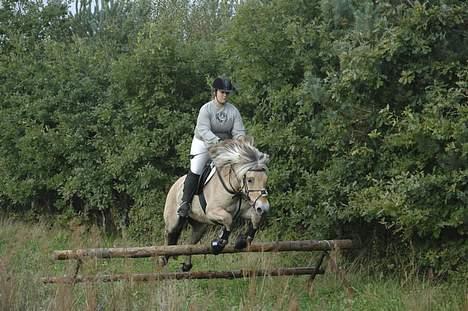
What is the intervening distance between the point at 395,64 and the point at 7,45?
1406cm

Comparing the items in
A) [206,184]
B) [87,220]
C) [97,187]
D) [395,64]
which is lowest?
[87,220]

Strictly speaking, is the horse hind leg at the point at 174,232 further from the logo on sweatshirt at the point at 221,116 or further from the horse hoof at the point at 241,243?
the horse hoof at the point at 241,243

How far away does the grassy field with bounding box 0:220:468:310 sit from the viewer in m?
6.68

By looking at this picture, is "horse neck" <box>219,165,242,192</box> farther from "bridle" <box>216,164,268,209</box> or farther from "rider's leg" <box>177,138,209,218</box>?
"rider's leg" <box>177,138,209,218</box>

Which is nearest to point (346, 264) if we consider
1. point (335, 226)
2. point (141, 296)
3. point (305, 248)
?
point (335, 226)

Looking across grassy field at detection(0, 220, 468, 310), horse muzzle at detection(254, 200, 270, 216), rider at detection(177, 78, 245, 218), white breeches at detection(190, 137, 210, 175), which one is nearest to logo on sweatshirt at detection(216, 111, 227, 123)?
rider at detection(177, 78, 245, 218)

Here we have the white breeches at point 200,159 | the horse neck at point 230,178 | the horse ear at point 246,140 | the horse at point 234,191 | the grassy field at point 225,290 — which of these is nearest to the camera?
the grassy field at point 225,290

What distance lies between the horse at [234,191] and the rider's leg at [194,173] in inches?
4.4

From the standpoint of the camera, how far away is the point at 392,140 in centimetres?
838

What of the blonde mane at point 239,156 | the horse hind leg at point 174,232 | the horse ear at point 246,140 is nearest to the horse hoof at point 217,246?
the blonde mane at point 239,156

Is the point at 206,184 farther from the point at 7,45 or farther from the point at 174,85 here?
the point at 7,45

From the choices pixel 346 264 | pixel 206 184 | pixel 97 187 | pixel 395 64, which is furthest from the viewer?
pixel 97 187

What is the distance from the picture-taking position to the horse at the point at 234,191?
821 cm

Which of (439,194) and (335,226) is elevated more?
(439,194)
